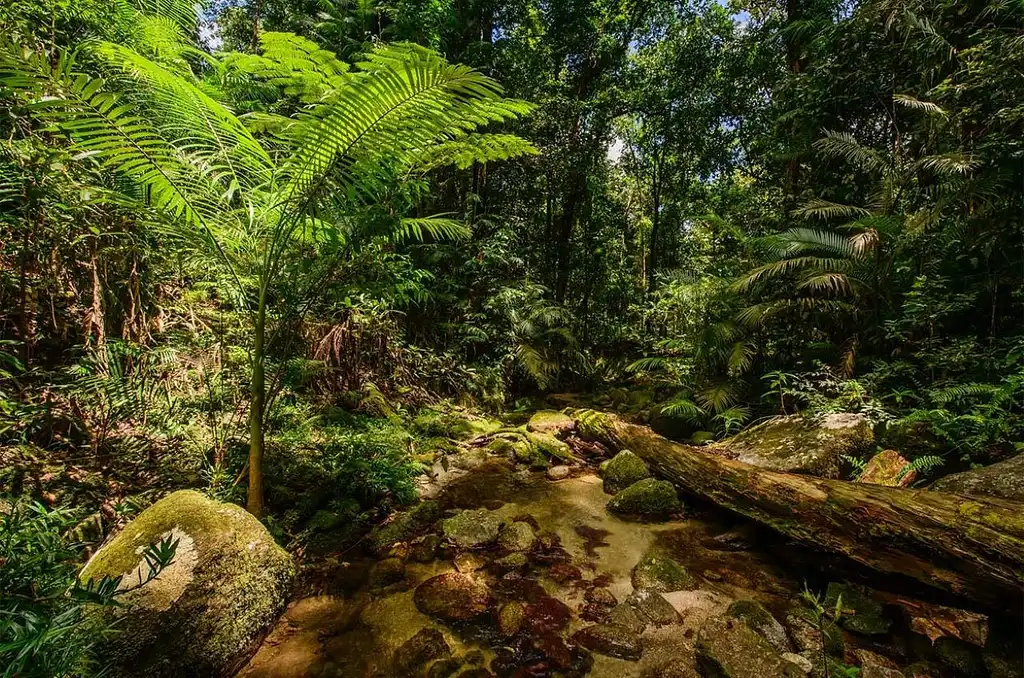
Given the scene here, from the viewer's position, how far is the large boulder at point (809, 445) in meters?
3.09

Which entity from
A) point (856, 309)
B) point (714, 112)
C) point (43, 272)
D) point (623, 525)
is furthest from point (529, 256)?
point (43, 272)

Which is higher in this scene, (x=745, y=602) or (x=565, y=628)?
(x=745, y=602)

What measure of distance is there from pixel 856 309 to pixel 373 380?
219 inches

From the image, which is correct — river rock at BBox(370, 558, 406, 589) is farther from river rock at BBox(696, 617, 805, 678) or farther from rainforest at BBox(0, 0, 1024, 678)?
river rock at BBox(696, 617, 805, 678)

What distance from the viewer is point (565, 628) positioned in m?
2.10

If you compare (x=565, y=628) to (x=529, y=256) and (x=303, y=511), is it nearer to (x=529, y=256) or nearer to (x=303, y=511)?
(x=303, y=511)

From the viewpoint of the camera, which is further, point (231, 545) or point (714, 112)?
point (714, 112)

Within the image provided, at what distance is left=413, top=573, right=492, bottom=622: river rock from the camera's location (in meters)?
2.19

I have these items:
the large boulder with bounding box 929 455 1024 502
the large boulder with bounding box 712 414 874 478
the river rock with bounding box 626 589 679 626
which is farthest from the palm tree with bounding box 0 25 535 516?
the large boulder with bounding box 929 455 1024 502

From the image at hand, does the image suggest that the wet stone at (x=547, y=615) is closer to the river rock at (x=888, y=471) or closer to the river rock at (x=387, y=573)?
the river rock at (x=387, y=573)

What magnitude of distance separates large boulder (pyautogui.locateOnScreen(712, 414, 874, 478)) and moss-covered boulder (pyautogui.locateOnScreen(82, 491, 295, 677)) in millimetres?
3344

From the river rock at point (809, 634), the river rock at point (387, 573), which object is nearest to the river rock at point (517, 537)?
the river rock at point (387, 573)

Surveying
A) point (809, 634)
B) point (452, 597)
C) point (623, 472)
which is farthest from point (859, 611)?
point (452, 597)

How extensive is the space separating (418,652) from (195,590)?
39.3 inches
